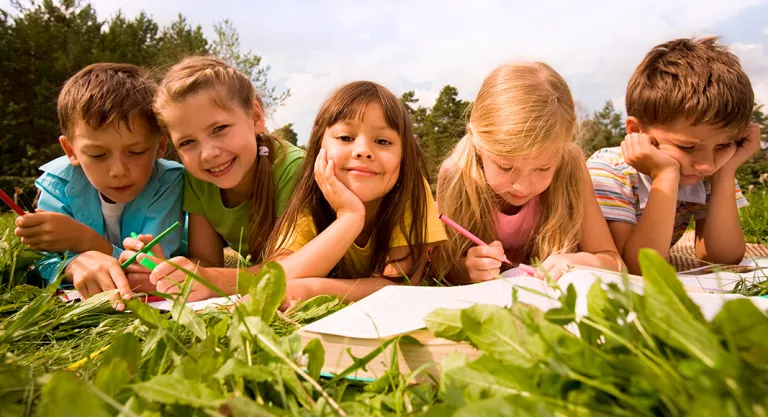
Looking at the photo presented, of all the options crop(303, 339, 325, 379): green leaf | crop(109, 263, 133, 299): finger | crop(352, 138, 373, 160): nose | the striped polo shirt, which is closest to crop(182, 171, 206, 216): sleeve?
crop(109, 263, 133, 299): finger

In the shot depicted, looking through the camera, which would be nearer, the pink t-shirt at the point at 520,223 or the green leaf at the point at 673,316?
the green leaf at the point at 673,316

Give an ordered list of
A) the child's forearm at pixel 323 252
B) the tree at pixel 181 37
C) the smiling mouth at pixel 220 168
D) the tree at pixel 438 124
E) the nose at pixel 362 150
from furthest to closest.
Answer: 1. the tree at pixel 181 37
2. the tree at pixel 438 124
3. the smiling mouth at pixel 220 168
4. the nose at pixel 362 150
5. the child's forearm at pixel 323 252

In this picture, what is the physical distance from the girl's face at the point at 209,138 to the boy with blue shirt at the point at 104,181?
0.45 ft

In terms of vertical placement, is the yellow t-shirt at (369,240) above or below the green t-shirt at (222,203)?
below

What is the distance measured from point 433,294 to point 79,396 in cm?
61

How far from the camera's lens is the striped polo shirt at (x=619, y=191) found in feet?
5.71

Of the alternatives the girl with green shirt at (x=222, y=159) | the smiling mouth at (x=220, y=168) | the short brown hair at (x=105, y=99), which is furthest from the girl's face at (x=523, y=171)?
the short brown hair at (x=105, y=99)

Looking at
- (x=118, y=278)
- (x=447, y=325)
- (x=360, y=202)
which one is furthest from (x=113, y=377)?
(x=360, y=202)

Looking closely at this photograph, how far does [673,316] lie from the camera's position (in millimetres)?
371

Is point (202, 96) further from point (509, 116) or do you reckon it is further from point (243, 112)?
point (509, 116)

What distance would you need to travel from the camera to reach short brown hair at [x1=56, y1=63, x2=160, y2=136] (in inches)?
56.1

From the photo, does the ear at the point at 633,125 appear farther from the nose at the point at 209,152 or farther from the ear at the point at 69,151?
the ear at the point at 69,151

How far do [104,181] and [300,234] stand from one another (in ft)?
1.92

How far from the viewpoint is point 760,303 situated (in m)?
0.65
